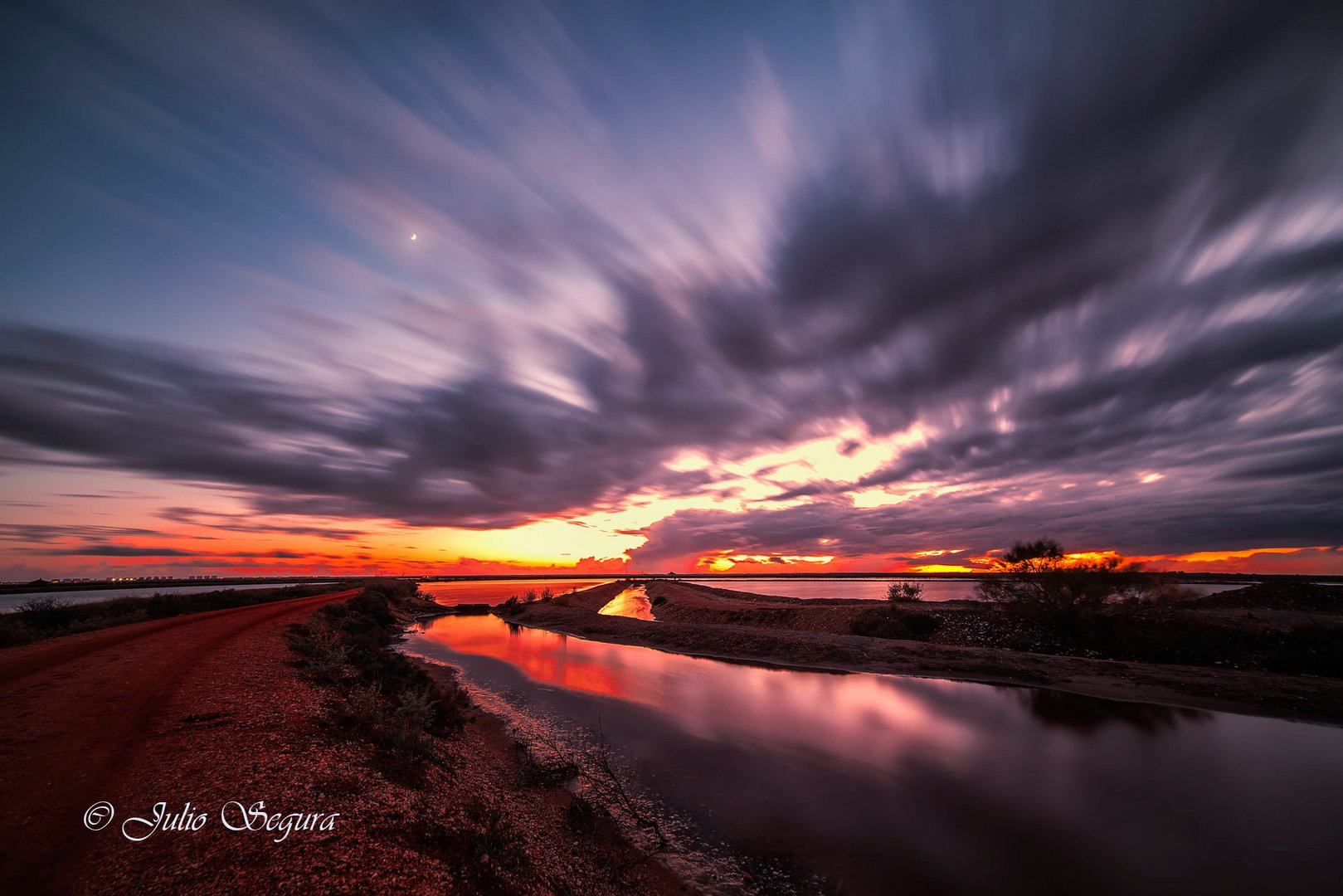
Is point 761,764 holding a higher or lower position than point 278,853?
lower

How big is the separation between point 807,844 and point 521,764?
7.08 meters

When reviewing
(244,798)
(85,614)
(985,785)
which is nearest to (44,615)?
(85,614)

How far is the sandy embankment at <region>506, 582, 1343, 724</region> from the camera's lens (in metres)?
16.1

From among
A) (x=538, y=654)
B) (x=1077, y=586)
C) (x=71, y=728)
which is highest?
(x=1077, y=586)

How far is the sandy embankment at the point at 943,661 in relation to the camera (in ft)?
52.9

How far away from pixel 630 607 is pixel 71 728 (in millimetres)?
55672

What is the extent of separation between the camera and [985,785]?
442 inches

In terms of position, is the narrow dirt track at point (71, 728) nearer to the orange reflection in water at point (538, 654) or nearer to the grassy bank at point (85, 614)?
the grassy bank at point (85, 614)

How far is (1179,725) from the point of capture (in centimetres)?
1444

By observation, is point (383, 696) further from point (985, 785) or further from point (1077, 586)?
point (1077, 586)

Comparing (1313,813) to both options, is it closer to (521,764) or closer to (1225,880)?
(1225,880)

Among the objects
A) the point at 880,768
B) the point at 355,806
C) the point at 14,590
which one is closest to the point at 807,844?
the point at 880,768

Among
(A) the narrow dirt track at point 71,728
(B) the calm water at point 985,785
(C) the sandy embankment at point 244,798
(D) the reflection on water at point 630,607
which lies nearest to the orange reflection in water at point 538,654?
(B) the calm water at point 985,785

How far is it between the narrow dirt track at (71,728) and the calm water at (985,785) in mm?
9069
